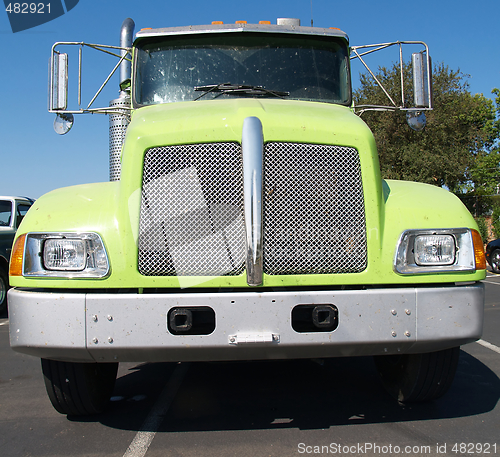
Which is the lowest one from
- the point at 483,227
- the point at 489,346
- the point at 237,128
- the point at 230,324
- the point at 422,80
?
the point at 489,346

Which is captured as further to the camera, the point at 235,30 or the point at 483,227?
the point at 483,227

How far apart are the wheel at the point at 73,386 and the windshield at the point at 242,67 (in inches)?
84.6

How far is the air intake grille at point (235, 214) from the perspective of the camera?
2.62 metres

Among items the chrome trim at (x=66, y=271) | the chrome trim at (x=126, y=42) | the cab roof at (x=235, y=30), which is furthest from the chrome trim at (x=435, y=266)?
the chrome trim at (x=126, y=42)

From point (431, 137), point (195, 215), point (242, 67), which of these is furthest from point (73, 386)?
point (431, 137)

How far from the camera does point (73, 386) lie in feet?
9.75

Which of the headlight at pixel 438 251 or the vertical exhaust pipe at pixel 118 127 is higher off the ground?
the vertical exhaust pipe at pixel 118 127

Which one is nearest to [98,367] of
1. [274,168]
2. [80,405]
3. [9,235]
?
[80,405]

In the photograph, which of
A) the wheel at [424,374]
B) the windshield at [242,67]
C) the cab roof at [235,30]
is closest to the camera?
the wheel at [424,374]

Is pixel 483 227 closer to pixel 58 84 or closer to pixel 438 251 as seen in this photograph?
pixel 438 251

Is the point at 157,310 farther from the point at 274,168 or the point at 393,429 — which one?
the point at 393,429

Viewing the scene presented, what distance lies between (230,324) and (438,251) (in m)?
1.26

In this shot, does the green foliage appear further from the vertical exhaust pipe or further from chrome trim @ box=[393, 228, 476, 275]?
chrome trim @ box=[393, 228, 476, 275]

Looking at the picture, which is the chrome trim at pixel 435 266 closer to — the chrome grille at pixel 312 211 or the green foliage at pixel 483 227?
the chrome grille at pixel 312 211
